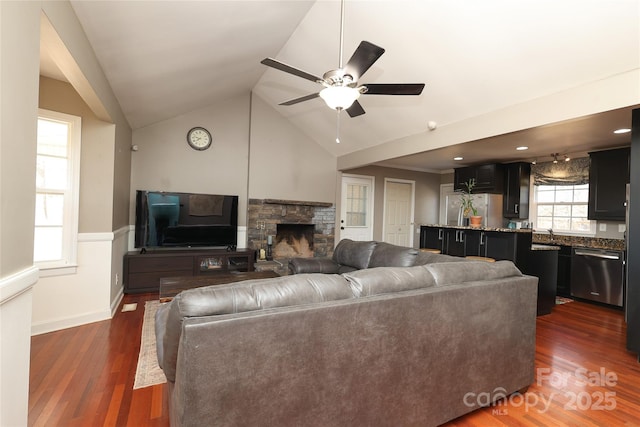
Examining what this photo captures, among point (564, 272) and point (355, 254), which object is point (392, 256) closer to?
point (355, 254)

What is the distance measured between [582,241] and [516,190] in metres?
1.35

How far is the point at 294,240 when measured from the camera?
617 cm

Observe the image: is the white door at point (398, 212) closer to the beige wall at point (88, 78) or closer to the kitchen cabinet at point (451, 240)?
the kitchen cabinet at point (451, 240)

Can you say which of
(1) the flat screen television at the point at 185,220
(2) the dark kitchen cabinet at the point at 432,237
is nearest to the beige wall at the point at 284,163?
(1) the flat screen television at the point at 185,220

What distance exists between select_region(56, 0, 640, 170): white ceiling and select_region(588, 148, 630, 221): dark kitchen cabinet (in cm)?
24

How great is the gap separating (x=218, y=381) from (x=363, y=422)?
748mm

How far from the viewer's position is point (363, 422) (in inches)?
57.3

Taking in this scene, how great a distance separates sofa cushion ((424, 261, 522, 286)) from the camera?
1810 mm

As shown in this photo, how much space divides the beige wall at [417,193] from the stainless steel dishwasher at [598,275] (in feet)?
10.5

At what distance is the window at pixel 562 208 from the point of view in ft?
17.0

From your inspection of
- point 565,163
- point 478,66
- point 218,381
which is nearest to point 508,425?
point 218,381

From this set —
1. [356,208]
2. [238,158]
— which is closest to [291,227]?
[356,208]

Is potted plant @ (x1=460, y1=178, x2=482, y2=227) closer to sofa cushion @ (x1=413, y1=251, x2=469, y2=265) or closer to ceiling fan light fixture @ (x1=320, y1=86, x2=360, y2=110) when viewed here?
sofa cushion @ (x1=413, y1=251, x2=469, y2=265)

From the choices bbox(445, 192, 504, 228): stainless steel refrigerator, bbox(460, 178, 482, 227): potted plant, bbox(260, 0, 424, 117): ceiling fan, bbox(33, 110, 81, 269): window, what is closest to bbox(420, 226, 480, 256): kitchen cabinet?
bbox(460, 178, 482, 227): potted plant
